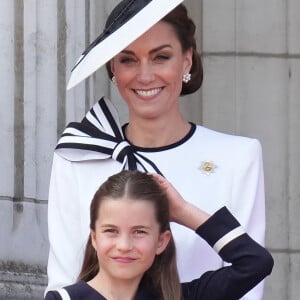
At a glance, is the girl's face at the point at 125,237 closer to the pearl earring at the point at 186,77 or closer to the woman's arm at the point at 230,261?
the woman's arm at the point at 230,261

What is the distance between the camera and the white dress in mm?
4109

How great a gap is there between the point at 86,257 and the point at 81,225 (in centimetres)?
20

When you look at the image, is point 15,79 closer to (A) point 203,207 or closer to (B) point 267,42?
(B) point 267,42

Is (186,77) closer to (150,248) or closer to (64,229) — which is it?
(64,229)

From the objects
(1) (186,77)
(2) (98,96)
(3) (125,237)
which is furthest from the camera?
(2) (98,96)

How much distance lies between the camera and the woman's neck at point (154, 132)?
4.20 meters

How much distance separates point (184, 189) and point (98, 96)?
1.69m

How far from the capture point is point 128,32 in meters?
3.92

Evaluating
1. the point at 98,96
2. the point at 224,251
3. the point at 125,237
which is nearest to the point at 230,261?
the point at 224,251

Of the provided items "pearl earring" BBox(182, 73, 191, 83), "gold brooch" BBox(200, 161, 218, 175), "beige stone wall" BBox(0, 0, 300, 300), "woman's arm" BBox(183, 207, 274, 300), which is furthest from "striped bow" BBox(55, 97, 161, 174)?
"beige stone wall" BBox(0, 0, 300, 300)

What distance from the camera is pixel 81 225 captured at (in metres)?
4.11

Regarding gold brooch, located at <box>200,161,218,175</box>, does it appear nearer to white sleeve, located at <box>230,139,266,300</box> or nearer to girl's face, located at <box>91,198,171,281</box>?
white sleeve, located at <box>230,139,266,300</box>

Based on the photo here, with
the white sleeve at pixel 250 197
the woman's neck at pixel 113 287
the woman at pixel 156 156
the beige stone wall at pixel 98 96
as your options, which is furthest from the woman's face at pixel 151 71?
the beige stone wall at pixel 98 96

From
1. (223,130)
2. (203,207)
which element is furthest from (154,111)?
(223,130)
